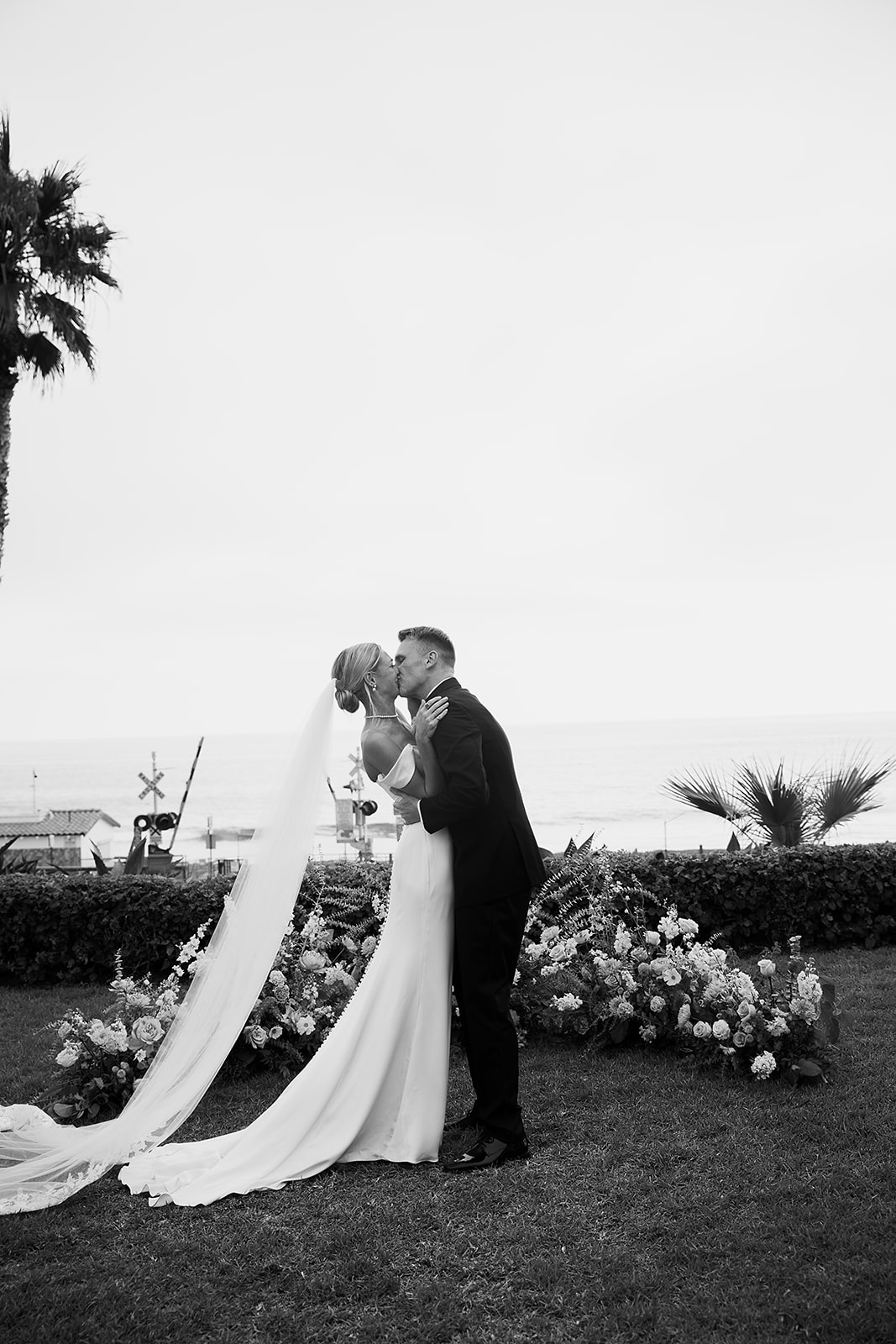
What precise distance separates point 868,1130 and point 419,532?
91.4 metres

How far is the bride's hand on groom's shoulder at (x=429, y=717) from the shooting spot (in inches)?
165

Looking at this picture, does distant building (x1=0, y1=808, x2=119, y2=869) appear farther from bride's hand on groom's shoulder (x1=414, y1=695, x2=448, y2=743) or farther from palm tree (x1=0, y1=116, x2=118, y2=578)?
bride's hand on groom's shoulder (x1=414, y1=695, x2=448, y2=743)

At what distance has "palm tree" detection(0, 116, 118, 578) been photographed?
13227mm

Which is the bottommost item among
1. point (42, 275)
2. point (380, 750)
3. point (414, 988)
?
point (414, 988)

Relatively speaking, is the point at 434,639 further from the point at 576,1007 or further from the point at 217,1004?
the point at 576,1007

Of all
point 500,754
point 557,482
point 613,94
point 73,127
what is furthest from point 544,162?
point 557,482

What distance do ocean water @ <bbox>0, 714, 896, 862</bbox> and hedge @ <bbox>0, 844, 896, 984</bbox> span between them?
1725 mm

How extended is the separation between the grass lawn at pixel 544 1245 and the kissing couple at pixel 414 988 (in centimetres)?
18

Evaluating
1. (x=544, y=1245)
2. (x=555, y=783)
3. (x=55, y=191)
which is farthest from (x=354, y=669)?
(x=555, y=783)

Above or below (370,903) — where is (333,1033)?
below

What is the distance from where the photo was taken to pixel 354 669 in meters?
4.41

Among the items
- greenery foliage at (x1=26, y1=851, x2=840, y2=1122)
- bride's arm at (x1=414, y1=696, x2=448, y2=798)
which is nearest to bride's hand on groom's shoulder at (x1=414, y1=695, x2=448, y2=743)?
bride's arm at (x1=414, y1=696, x2=448, y2=798)

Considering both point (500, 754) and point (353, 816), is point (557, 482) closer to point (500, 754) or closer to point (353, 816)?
point (353, 816)

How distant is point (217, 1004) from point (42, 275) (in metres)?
12.9
